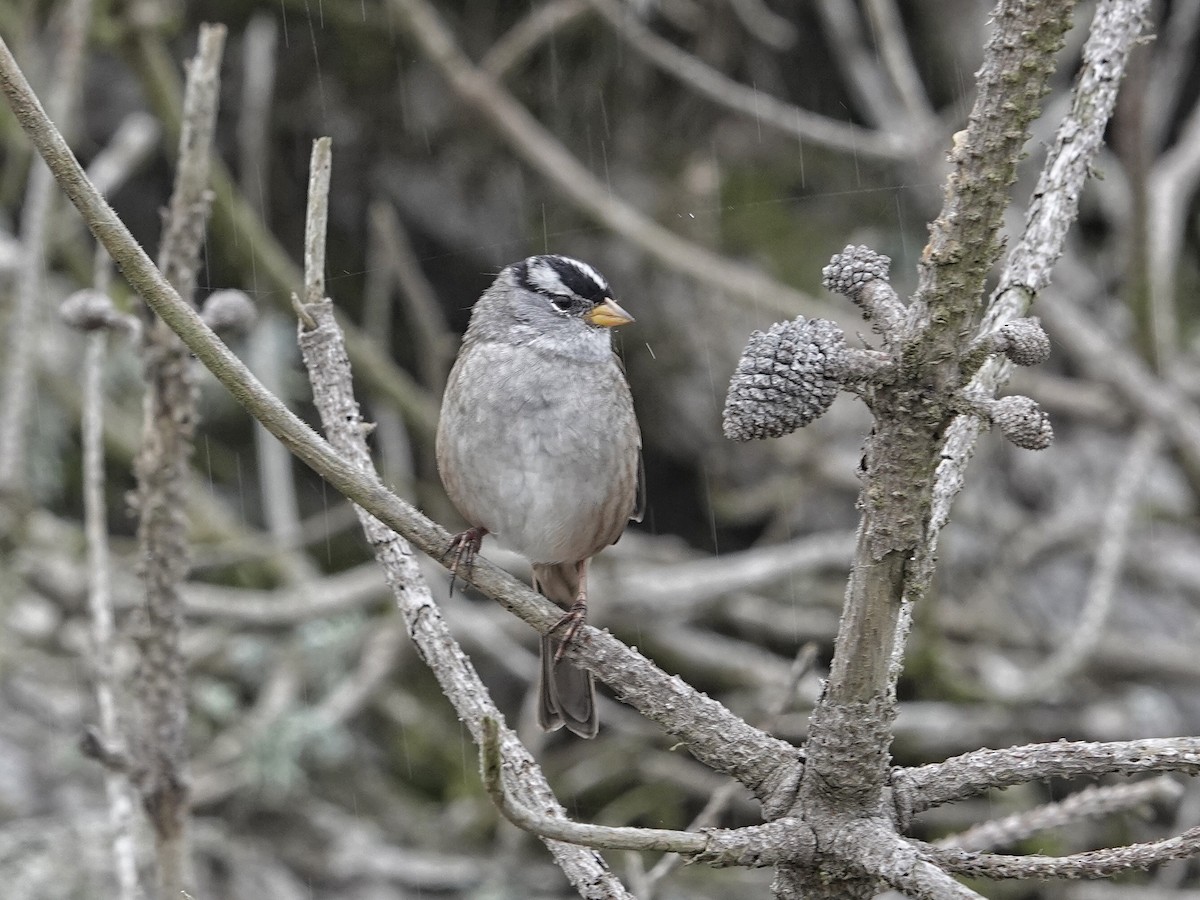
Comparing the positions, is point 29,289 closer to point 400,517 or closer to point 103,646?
point 103,646

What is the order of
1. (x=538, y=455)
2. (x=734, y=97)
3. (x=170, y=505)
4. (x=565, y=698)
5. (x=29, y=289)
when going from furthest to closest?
(x=734, y=97)
(x=29, y=289)
(x=565, y=698)
(x=538, y=455)
(x=170, y=505)

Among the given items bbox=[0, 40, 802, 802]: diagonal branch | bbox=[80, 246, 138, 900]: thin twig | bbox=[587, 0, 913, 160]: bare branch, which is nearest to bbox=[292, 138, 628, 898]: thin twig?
bbox=[0, 40, 802, 802]: diagonal branch

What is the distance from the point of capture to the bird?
3.08 m

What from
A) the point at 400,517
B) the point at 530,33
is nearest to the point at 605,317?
the point at 400,517

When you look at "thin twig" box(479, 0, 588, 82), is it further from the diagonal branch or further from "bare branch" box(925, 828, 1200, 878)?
"bare branch" box(925, 828, 1200, 878)

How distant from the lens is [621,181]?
19.6 ft

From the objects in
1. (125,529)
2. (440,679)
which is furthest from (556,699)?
(125,529)

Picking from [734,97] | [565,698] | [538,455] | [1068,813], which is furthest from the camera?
[734,97]

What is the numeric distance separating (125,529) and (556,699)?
10.3 feet

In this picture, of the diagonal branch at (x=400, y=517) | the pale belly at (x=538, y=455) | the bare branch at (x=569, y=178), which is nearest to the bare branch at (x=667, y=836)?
the diagonal branch at (x=400, y=517)

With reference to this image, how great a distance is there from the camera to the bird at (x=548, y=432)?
3.08m

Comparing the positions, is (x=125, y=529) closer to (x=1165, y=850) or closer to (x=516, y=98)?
(x=516, y=98)

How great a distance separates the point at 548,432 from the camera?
10.2 feet

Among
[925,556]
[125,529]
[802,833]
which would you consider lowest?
[802,833]
